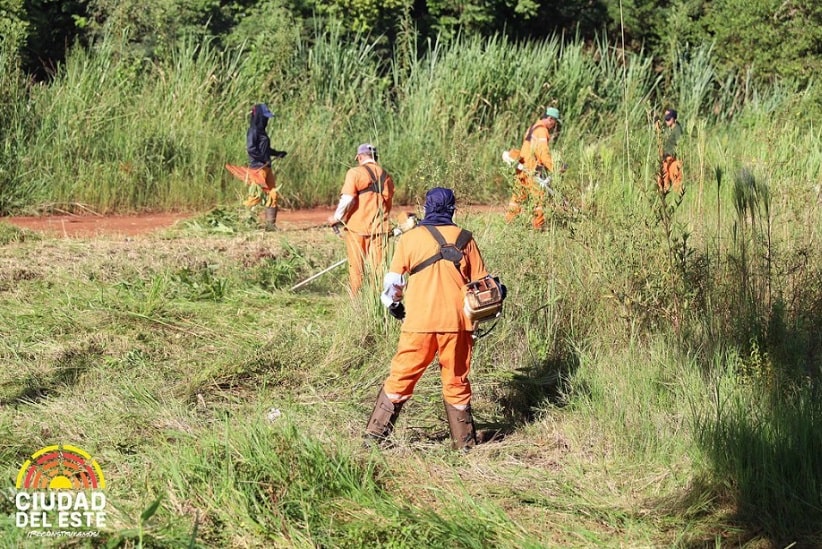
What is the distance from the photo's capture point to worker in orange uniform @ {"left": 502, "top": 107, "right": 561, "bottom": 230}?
28.5 feet

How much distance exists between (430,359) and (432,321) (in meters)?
0.26

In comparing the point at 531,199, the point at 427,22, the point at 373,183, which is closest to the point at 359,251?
the point at 373,183

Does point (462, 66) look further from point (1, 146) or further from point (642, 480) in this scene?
point (642, 480)

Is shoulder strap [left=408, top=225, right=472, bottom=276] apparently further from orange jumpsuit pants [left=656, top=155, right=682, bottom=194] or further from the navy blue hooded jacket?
the navy blue hooded jacket

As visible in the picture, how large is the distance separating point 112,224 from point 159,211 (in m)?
1.34

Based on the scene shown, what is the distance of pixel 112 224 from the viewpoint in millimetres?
14531

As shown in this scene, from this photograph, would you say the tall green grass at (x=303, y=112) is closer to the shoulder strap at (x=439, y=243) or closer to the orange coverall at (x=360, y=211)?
the orange coverall at (x=360, y=211)

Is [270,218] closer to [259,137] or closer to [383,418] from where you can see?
[259,137]

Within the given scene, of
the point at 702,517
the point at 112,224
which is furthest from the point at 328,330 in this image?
the point at 112,224

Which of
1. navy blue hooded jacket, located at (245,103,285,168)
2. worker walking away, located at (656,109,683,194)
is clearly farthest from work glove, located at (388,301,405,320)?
navy blue hooded jacket, located at (245,103,285,168)

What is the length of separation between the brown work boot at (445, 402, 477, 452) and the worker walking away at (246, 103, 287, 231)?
7632mm

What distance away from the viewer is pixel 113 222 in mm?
14727

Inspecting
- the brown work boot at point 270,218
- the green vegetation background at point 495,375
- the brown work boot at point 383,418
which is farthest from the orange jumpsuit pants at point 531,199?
the brown work boot at point 270,218

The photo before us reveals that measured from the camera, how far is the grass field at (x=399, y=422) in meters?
5.33
